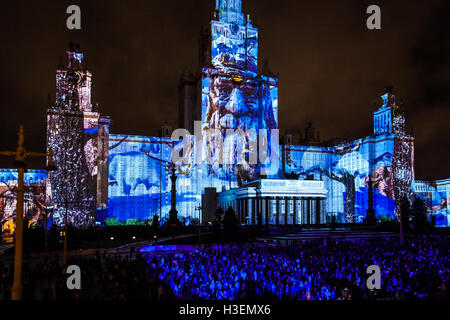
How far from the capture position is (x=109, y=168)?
78.6 m

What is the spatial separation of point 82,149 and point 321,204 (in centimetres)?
4129

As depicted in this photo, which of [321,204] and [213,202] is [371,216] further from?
[213,202]

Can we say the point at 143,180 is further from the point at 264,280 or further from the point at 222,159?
the point at 264,280

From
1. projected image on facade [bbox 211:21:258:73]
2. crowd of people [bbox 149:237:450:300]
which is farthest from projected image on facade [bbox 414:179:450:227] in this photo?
crowd of people [bbox 149:237:450:300]

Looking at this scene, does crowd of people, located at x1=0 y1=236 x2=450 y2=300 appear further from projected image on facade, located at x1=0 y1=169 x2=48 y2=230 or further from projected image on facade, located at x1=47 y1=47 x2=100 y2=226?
projected image on facade, located at x1=0 y1=169 x2=48 y2=230

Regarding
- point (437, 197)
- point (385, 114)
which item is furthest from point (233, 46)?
point (437, 197)

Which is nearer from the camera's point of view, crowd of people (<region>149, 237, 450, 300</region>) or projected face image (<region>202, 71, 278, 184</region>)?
crowd of people (<region>149, 237, 450, 300</region>)

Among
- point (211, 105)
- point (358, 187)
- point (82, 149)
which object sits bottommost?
point (358, 187)

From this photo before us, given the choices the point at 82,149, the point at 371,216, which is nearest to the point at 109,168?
the point at 82,149

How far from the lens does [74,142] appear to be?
235ft

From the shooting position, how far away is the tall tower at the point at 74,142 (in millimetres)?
69688

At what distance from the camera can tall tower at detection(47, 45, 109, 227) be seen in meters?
69.7

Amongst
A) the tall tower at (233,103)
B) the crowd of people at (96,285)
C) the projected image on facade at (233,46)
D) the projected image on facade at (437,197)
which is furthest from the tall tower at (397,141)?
the crowd of people at (96,285)

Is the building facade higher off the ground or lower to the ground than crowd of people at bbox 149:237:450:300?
higher
